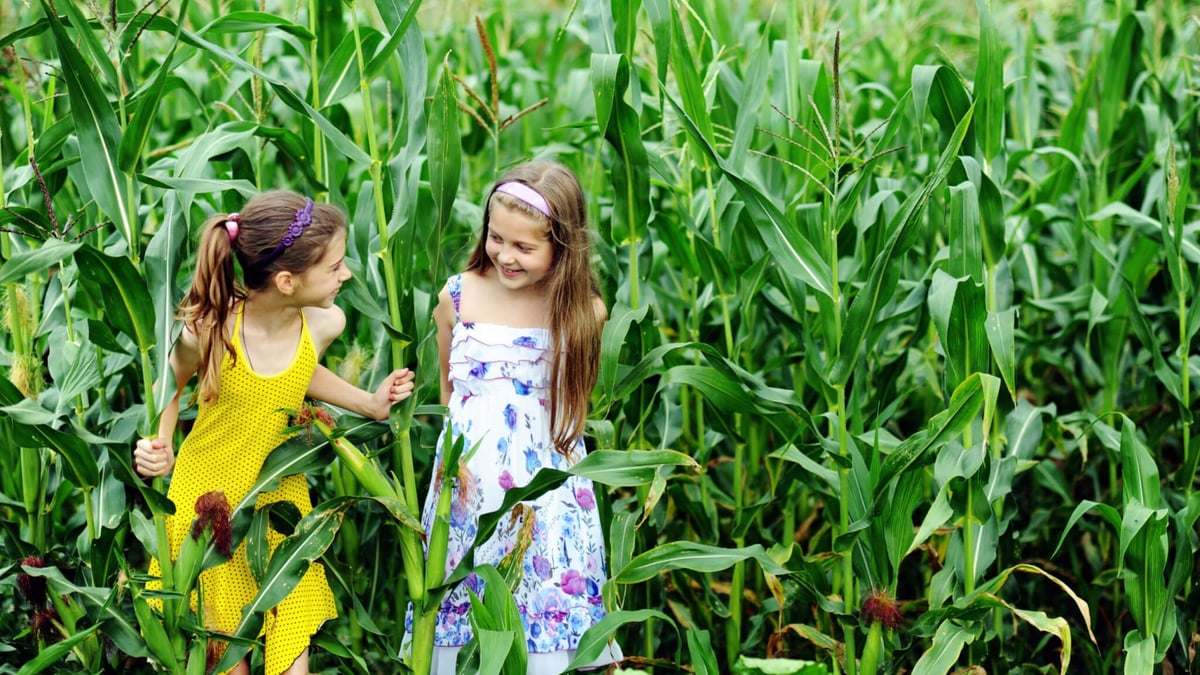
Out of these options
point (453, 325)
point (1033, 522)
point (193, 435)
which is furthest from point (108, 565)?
point (1033, 522)

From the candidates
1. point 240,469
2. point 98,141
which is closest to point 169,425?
point 240,469

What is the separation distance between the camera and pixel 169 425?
2.89 m

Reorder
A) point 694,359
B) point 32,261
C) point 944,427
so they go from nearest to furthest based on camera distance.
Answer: point 32,261 < point 944,427 < point 694,359

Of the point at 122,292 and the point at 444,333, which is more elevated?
the point at 122,292

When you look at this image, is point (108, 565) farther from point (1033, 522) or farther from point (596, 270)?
point (1033, 522)

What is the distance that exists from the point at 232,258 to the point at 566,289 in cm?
84

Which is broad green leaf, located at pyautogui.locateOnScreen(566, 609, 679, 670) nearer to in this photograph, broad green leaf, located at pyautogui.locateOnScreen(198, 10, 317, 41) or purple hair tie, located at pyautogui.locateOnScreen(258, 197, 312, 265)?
purple hair tie, located at pyautogui.locateOnScreen(258, 197, 312, 265)

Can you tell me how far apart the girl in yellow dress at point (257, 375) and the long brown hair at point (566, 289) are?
41 cm

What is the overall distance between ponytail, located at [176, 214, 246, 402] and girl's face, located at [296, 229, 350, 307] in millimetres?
172

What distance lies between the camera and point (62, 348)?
125 inches

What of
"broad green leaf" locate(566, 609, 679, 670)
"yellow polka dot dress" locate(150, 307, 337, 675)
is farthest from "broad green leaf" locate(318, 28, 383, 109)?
"broad green leaf" locate(566, 609, 679, 670)

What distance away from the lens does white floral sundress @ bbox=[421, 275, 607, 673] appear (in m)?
3.14

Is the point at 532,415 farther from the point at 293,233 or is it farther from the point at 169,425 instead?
the point at 169,425

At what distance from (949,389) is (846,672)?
2.73 ft
